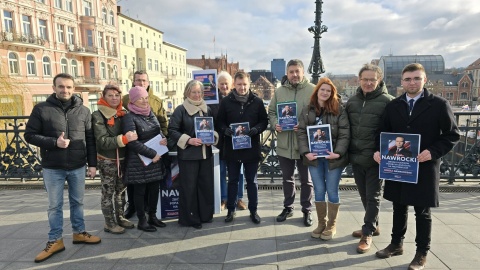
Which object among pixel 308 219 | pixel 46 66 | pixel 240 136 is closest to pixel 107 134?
pixel 240 136

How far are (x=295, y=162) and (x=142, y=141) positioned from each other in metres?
2.41

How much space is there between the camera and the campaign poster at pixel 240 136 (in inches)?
178

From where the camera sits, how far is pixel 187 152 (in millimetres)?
4477

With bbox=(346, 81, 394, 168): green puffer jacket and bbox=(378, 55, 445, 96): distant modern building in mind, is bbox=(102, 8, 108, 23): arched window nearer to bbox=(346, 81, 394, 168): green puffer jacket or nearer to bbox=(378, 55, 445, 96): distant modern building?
bbox=(346, 81, 394, 168): green puffer jacket

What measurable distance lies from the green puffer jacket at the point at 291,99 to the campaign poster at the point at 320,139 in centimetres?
51

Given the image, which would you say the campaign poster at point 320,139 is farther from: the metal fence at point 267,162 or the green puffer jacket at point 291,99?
the metal fence at point 267,162

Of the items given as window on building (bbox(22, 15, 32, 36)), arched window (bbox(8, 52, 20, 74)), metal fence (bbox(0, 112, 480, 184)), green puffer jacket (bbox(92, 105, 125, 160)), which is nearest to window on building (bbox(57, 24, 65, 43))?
window on building (bbox(22, 15, 32, 36))

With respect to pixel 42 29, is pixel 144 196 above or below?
below

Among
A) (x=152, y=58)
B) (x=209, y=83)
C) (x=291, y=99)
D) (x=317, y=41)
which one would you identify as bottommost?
(x=291, y=99)

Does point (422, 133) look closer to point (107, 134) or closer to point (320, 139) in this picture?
point (320, 139)

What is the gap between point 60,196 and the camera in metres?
3.84

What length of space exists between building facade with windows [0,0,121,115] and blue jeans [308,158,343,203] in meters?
20.4

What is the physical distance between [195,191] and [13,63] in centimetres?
3116

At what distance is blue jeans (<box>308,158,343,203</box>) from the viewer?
4.09 metres
